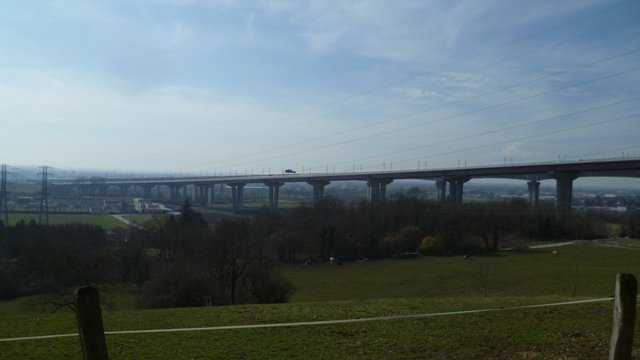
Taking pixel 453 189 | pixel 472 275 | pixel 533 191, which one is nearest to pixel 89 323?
pixel 472 275

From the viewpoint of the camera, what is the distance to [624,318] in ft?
17.8

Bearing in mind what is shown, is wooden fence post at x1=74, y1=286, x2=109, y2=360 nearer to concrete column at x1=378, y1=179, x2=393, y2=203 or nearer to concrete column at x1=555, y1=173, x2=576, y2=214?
concrete column at x1=555, y1=173, x2=576, y2=214

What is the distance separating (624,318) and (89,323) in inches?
202

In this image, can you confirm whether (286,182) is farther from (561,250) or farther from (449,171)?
(561,250)

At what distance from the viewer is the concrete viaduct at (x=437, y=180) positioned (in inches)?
2879

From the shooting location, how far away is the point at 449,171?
86750 mm

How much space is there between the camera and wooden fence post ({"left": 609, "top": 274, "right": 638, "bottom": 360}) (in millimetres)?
5426

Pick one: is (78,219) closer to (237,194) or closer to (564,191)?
(237,194)

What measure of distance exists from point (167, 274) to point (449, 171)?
64.2m

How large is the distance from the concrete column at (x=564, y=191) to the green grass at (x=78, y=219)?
58488 millimetres

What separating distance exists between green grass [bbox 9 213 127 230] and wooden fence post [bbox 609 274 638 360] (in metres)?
59.6

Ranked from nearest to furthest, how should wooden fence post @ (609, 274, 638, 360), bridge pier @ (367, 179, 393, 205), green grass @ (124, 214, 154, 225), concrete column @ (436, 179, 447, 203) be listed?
wooden fence post @ (609, 274, 638, 360)
green grass @ (124, 214, 154, 225)
concrete column @ (436, 179, 447, 203)
bridge pier @ (367, 179, 393, 205)

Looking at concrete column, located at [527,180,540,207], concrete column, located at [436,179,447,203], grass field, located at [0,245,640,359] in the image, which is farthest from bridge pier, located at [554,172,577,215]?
grass field, located at [0,245,640,359]

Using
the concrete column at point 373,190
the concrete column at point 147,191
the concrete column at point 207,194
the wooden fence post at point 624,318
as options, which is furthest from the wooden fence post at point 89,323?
the concrete column at point 207,194
